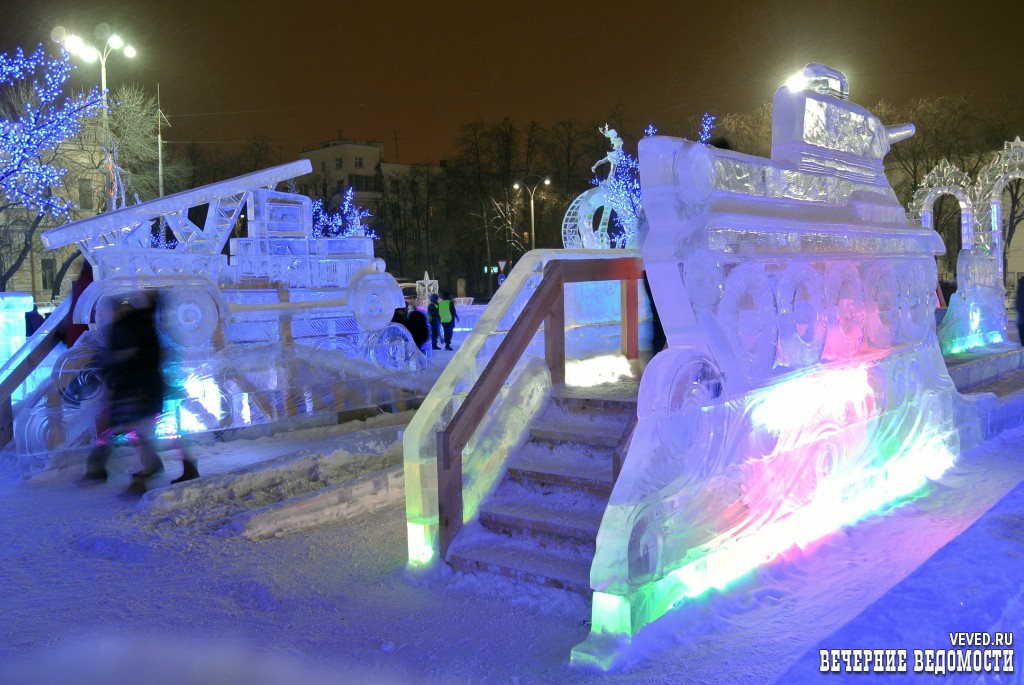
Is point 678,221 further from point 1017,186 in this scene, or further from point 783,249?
point 1017,186

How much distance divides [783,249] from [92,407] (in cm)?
685

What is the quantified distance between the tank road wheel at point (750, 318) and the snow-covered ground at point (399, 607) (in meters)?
1.22

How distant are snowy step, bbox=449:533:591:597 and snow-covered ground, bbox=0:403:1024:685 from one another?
0.07 meters

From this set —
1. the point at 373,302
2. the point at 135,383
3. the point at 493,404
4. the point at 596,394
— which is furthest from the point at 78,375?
the point at 596,394

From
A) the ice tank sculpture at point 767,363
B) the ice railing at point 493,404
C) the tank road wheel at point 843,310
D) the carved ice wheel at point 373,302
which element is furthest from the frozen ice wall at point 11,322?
the tank road wheel at point 843,310

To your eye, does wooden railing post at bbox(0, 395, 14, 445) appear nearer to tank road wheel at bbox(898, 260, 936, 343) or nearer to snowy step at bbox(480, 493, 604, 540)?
snowy step at bbox(480, 493, 604, 540)

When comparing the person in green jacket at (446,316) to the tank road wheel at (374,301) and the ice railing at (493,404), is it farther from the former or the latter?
the ice railing at (493,404)

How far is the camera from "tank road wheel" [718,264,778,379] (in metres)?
4.54

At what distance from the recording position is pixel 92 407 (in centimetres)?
833

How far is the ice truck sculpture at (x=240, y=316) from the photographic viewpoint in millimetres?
8766

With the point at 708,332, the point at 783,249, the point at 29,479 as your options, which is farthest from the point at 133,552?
the point at 783,249

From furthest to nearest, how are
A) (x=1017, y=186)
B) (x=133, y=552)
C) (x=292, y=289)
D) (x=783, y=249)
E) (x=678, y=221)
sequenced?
1. (x=1017, y=186)
2. (x=292, y=289)
3. (x=133, y=552)
4. (x=783, y=249)
5. (x=678, y=221)

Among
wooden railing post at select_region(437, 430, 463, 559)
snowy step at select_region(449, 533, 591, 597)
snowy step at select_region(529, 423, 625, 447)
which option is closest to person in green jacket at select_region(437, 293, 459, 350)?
snowy step at select_region(529, 423, 625, 447)

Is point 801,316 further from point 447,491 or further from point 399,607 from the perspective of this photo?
point 399,607
